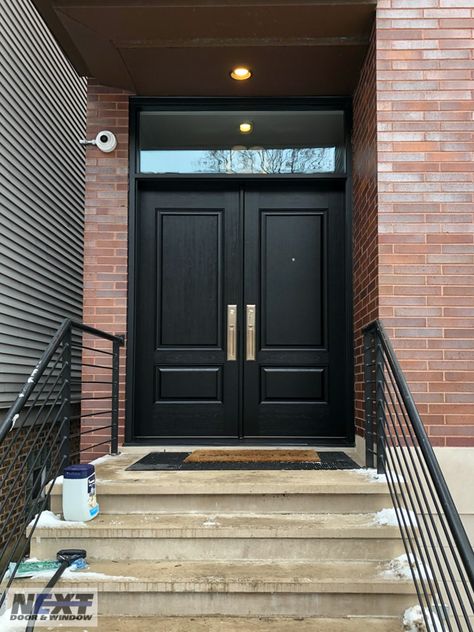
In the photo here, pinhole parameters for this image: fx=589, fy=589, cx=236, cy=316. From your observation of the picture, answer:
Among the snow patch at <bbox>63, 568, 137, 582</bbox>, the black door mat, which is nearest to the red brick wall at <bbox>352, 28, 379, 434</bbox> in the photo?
the black door mat

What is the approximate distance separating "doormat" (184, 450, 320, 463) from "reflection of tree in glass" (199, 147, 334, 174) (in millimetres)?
2173

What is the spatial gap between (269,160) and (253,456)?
7.58 ft

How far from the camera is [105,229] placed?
15.0 ft

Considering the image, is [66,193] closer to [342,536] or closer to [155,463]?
[155,463]

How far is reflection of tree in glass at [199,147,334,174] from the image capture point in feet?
15.4

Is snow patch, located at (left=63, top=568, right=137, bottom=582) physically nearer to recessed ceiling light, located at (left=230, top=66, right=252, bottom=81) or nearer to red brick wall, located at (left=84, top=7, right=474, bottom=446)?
red brick wall, located at (left=84, top=7, right=474, bottom=446)

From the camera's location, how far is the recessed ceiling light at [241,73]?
425 centimetres

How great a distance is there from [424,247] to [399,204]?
0.31m

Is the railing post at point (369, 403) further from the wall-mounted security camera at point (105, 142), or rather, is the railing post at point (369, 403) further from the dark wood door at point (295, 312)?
the wall-mounted security camera at point (105, 142)

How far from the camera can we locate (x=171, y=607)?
2.58 m

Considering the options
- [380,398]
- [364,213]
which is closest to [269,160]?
[364,213]

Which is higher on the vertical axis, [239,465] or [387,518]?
[239,465]

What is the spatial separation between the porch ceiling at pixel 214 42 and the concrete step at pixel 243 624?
338cm

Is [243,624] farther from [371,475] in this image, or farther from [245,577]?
[371,475]
